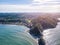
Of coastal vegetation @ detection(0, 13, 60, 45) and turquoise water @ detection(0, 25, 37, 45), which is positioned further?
coastal vegetation @ detection(0, 13, 60, 45)

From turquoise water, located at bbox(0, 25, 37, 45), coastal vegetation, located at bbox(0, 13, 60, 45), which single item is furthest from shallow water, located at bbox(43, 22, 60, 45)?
turquoise water, located at bbox(0, 25, 37, 45)

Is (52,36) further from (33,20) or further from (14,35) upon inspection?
(14,35)

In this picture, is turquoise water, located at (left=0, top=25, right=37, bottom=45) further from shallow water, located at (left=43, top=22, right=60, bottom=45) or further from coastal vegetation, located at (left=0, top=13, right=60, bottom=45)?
shallow water, located at (left=43, top=22, right=60, bottom=45)

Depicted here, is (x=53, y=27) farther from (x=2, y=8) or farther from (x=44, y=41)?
(x=2, y=8)

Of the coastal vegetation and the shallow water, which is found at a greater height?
the coastal vegetation

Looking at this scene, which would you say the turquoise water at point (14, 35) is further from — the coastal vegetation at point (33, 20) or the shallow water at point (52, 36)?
the shallow water at point (52, 36)
